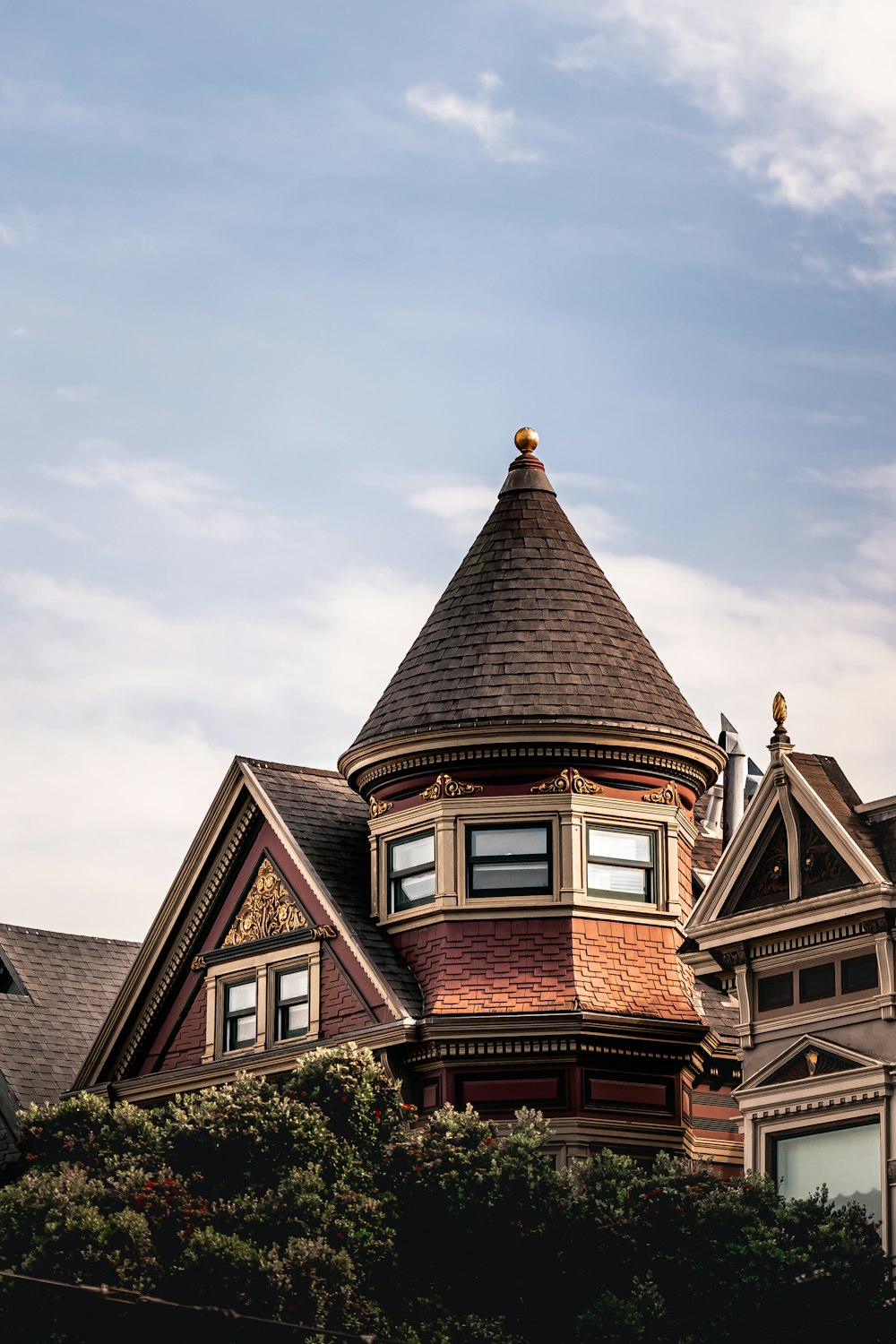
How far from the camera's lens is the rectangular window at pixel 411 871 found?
40625mm

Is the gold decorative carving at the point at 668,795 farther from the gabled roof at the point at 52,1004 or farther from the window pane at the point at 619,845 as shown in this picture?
the gabled roof at the point at 52,1004

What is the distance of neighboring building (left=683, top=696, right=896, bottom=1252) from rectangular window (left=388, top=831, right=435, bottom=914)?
17.4 feet

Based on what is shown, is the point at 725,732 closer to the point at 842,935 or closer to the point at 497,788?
the point at 497,788

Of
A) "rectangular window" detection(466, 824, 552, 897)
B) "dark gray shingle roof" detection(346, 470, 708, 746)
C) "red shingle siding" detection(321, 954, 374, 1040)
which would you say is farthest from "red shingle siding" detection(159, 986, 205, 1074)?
"rectangular window" detection(466, 824, 552, 897)

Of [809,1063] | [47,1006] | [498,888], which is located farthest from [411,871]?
[47,1006]

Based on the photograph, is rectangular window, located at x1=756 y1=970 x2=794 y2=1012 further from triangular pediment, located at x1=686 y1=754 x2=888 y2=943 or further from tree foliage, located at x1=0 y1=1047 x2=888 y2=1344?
tree foliage, located at x1=0 y1=1047 x2=888 y2=1344

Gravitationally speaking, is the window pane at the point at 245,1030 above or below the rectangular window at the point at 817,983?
above

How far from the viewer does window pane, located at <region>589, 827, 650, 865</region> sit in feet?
132

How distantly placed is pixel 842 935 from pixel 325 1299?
28.5 feet

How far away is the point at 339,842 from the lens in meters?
42.8

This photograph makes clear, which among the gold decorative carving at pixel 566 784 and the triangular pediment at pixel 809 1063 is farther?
the gold decorative carving at pixel 566 784

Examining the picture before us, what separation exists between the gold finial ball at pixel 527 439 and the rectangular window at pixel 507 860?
7.72 m

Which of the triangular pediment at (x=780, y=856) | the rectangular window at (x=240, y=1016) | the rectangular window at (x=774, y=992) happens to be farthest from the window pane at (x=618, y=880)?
the rectangular window at (x=240, y=1016)

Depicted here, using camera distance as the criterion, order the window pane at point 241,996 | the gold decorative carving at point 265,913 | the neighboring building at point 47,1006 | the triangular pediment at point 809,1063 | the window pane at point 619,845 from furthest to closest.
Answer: the neighboring building at point 47,1006, the window pane at point 241,996, the gold decorative carving at point 265,913, the window pane at point 619,845, the triangular pediment at point 809,1063
